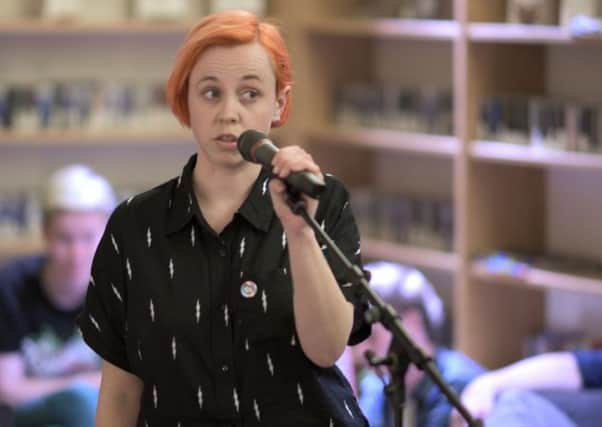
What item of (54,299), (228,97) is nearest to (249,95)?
(228,97)

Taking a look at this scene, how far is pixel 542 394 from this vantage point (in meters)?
3.07

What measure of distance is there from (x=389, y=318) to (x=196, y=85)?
0.42 meters

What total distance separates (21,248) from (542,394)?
2.28 meters

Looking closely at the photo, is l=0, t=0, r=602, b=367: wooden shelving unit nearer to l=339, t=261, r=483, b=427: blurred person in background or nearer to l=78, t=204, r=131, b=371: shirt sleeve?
l=339, t=261, r=483, b=427: blurred person in background

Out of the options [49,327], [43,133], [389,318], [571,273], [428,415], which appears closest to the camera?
[389,318]

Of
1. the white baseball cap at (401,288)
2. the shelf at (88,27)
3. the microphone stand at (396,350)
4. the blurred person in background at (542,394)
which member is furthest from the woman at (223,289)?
the shelf at (88,27)

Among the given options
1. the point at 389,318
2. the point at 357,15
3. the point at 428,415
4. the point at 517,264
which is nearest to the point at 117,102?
the point at 357,15

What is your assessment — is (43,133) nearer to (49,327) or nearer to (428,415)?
(49,327)

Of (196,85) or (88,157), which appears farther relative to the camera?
(88,157)

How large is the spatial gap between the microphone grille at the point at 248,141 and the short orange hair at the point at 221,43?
14cm

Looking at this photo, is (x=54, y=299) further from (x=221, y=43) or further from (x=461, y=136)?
(x=221, y=43)

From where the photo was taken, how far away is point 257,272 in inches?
57.1

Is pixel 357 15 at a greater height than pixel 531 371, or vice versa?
pixel 357 15

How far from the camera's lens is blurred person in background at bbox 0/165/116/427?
346cm
